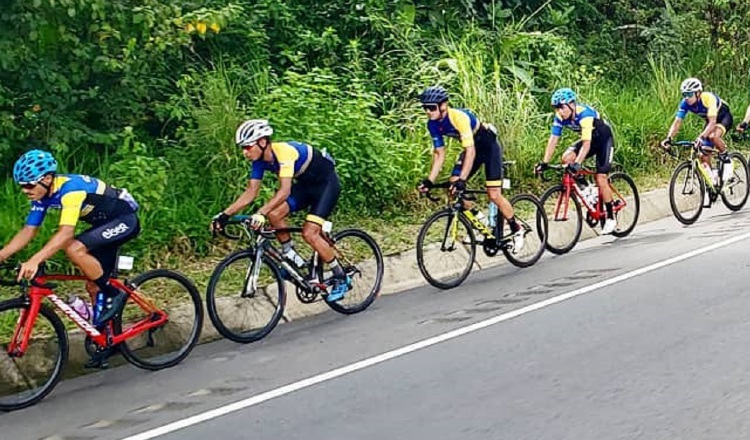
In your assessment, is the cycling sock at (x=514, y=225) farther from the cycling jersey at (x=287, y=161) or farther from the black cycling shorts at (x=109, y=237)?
the black cycling shorts at (x=109, y=237)

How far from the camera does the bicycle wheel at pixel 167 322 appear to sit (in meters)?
7.89

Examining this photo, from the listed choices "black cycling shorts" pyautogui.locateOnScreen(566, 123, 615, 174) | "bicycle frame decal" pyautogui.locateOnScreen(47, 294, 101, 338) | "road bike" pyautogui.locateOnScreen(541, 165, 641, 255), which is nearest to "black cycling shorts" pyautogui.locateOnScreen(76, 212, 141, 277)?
"bicycle frame decal" pyautogui.locateOnScreen(47, 294, 101, 338)

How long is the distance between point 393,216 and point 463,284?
8.15 feet

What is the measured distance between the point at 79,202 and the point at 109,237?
0.43 m

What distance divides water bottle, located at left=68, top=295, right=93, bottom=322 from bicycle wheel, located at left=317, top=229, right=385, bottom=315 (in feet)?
8.09

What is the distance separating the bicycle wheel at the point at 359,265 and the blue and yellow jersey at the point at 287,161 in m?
0.87

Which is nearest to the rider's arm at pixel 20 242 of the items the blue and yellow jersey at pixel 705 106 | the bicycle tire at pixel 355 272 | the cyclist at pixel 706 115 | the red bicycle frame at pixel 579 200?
the bicycle tire at pixel 355 272

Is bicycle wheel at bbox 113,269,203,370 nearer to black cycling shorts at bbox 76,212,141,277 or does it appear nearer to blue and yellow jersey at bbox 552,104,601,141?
black cycling shorts at bbox 76,212,141,277

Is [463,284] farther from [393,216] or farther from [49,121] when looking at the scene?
[49,121]

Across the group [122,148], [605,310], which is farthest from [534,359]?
[122,148]

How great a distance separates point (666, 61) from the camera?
64.1 feet

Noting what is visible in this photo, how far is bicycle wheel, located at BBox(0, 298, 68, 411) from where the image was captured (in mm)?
7129

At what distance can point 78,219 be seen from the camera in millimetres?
7500

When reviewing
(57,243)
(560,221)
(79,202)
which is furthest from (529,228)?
(57,243)
